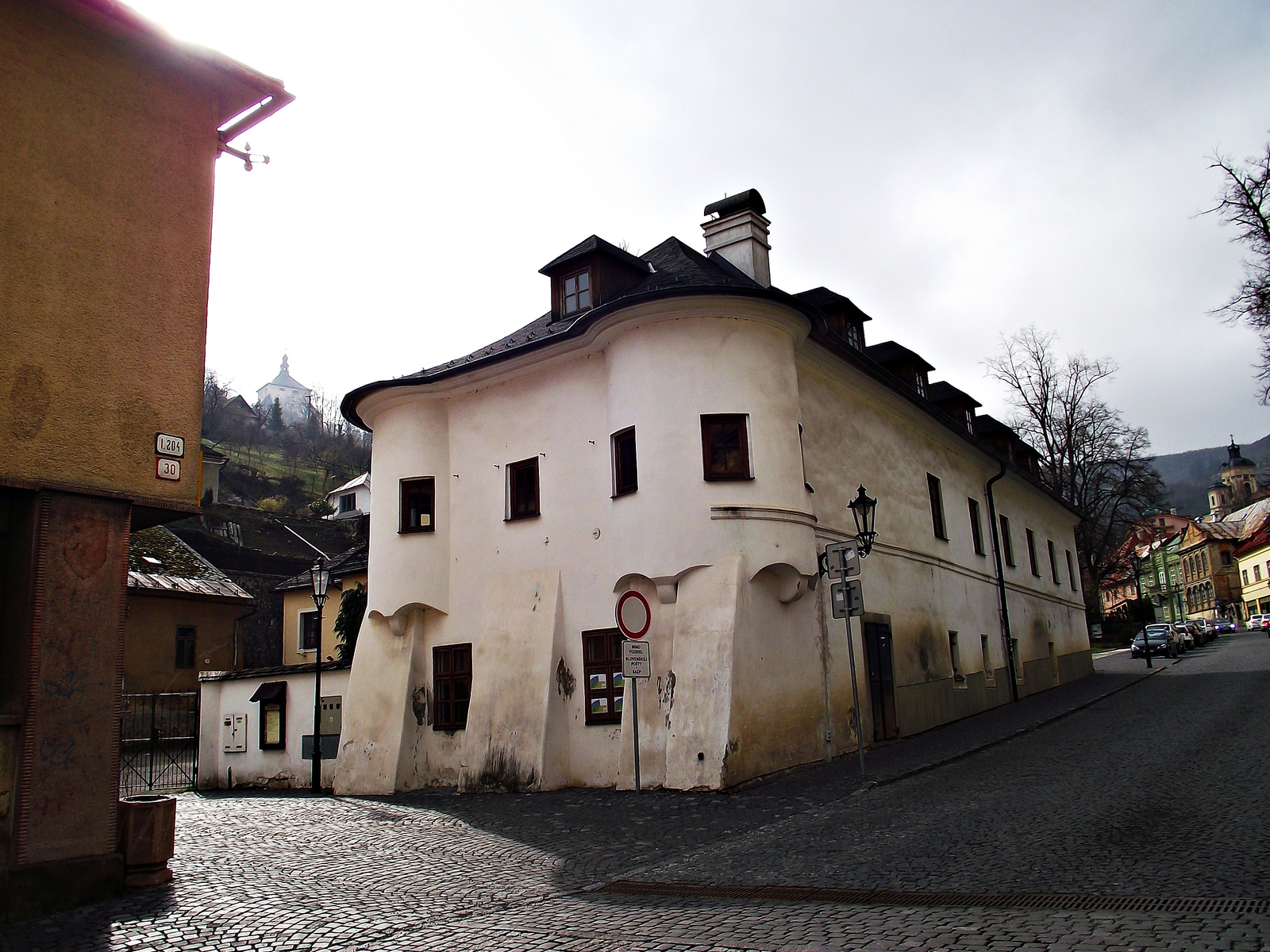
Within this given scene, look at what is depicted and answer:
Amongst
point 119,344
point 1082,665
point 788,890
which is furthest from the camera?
point 1082,665

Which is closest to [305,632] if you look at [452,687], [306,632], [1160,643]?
[306,632]

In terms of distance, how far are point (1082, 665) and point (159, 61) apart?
36064mm

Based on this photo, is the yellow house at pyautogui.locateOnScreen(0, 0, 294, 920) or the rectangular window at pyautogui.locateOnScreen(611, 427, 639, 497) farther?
the rectangular window at pyautogui.locateOnScreen(611, 427, 639, 497)

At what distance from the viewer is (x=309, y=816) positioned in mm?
13461

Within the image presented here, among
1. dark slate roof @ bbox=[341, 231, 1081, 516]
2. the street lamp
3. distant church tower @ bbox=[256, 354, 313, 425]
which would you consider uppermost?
distant church tower @ bbox=[256, 354, 313, 425]

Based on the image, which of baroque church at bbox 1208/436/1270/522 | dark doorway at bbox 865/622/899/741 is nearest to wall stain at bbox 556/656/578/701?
dark doorway at bbox 865/622/899/741

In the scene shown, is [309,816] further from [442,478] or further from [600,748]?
[442,478]

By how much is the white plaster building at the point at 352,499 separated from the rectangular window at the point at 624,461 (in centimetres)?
4135

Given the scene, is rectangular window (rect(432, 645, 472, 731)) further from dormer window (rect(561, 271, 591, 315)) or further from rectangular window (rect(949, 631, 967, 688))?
rectangular window (rect(949, 631, 967, 688))

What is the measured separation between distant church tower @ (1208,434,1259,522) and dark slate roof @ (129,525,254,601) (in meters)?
137

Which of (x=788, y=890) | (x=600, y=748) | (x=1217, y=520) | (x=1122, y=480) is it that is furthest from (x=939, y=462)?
(x=1217, y=520)

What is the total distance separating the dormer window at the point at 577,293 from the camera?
17.6 m

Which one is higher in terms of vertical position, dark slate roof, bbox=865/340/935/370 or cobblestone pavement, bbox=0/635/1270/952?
dark slate roof, bbox=865/340/935/370

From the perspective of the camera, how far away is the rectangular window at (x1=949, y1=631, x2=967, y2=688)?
22219 millimetres
